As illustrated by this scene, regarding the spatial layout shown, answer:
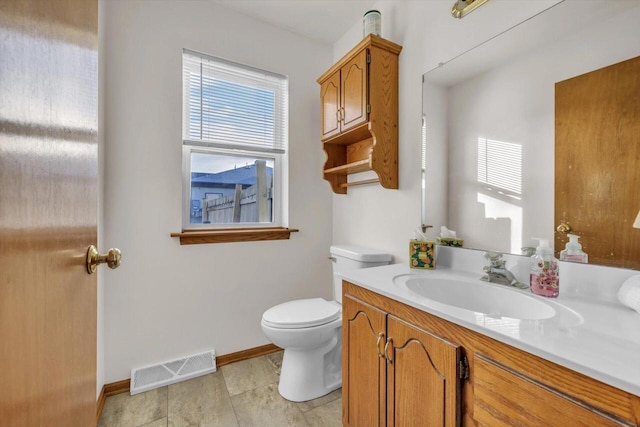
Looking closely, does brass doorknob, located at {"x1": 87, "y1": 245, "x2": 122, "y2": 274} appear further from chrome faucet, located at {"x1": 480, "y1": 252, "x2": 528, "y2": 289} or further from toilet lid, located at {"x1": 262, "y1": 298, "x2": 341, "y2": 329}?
chrome faucet, located at {"x1": 480, "y1": 252, "x2": 528, "y2": 289}

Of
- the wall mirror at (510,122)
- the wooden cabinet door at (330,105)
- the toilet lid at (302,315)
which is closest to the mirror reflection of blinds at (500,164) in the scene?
the wall mirror at (510,122)

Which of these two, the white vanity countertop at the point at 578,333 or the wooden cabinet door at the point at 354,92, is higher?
the wooden cabinet door at the point at 354,92

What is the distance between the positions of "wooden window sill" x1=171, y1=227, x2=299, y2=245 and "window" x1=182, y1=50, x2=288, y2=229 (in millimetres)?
85

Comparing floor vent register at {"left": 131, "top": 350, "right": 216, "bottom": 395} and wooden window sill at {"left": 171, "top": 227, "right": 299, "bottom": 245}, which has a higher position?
wooden window sill at {"left": 171, "top": 227, "right": 299, "bottom": 245}

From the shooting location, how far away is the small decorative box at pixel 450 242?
137cm

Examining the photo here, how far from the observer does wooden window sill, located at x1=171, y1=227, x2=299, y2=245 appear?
5.91ft

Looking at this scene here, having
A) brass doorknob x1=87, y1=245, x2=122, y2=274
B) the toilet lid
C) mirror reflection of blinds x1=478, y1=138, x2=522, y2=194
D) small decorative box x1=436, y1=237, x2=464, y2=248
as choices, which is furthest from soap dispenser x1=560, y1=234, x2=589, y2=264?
brass doorknob x1=87, y1=245, x2=122, y2=274

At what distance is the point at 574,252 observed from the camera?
0.97 meters

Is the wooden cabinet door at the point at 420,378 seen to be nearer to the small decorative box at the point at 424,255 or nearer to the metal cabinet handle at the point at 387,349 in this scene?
the metal cabinet handle at the point at 387,349

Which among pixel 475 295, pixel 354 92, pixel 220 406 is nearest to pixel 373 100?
pixel 354 92

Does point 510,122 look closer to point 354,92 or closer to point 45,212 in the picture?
point 354,92

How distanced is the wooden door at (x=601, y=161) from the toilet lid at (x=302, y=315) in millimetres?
1111

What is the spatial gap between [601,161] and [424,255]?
0.71 meters

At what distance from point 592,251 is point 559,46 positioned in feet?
2.43
